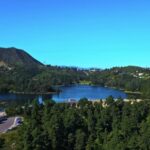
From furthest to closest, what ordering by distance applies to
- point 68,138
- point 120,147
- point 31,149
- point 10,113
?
point 10,113 < point 68,138 < point 31,149 < point 120,147

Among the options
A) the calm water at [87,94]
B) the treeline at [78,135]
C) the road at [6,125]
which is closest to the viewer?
the treeline at [78,135]

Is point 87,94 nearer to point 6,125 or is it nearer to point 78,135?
point 6,125

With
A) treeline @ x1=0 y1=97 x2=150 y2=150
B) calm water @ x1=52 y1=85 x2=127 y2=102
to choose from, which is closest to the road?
treeline @ x1=0 y1=97 x2=150 y2=150

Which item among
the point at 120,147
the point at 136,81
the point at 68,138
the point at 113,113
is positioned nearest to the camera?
the point at 120,147

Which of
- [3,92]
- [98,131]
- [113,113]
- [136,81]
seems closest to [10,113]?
[113,113]

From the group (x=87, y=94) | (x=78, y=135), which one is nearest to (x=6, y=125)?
(x=78, y=135)

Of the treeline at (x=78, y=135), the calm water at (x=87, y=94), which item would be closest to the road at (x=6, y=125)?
the treeline at (x=78, y=135)

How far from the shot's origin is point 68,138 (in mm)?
44469

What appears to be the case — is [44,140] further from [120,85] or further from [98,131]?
[120,85]

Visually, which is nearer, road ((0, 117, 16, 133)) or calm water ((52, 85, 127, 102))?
road ((0, 117, 16, 133))

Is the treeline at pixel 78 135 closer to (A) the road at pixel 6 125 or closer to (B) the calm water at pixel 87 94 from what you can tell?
(A) the road at pixel 6 125

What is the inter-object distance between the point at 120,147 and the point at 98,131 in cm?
1280

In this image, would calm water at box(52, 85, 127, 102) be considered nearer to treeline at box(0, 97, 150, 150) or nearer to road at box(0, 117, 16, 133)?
road at box(0, 117, 16, 133)

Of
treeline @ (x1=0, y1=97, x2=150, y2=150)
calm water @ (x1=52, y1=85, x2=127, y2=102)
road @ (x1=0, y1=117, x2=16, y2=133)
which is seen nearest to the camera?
treeline @ (x1=0, y1=97, x2=150, y2=150)
